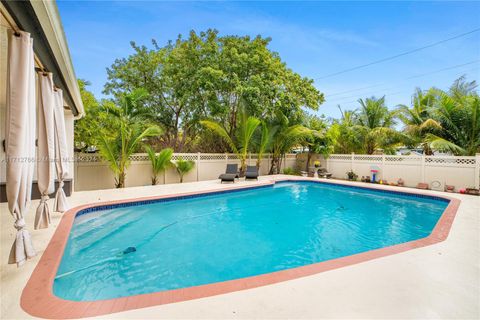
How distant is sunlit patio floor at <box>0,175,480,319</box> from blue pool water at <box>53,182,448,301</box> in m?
0.90

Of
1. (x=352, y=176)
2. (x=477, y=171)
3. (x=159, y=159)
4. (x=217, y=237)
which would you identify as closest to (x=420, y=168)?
(x=477, y=171)

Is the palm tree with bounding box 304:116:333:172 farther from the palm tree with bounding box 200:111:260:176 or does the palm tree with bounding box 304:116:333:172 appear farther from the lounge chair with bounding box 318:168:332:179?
the palm tree with bounding box 200:111:260:176

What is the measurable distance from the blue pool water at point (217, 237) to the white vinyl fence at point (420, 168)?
6.88 feet

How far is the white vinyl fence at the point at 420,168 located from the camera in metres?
9.21

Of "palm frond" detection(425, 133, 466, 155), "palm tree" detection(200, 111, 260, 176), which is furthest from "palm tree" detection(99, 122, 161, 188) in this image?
"palm frond" detection(425, 133, 466, 155)

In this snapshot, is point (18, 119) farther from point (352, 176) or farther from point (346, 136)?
point (346, 136)

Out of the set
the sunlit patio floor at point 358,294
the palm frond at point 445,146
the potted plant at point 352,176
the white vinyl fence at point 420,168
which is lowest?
the sunlit patio floor at point 358,294

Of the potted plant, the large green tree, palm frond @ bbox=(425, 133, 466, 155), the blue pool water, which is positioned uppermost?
the large green tree

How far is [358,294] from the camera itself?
2.53 m

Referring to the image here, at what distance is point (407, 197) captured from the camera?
916cm

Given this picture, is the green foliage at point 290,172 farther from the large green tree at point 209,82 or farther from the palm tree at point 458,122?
the palm tree at point 458,122

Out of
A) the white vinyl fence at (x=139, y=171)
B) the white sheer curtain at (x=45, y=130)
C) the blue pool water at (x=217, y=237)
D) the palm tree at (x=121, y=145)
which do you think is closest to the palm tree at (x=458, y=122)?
the blue pool water at (x=217, y=237)

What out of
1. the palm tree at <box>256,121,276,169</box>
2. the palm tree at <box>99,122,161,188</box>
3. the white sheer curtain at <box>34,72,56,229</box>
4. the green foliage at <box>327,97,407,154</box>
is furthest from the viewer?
the green foliage at <box>327,97,407,154</box>

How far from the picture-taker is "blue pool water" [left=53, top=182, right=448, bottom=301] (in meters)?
3.53
